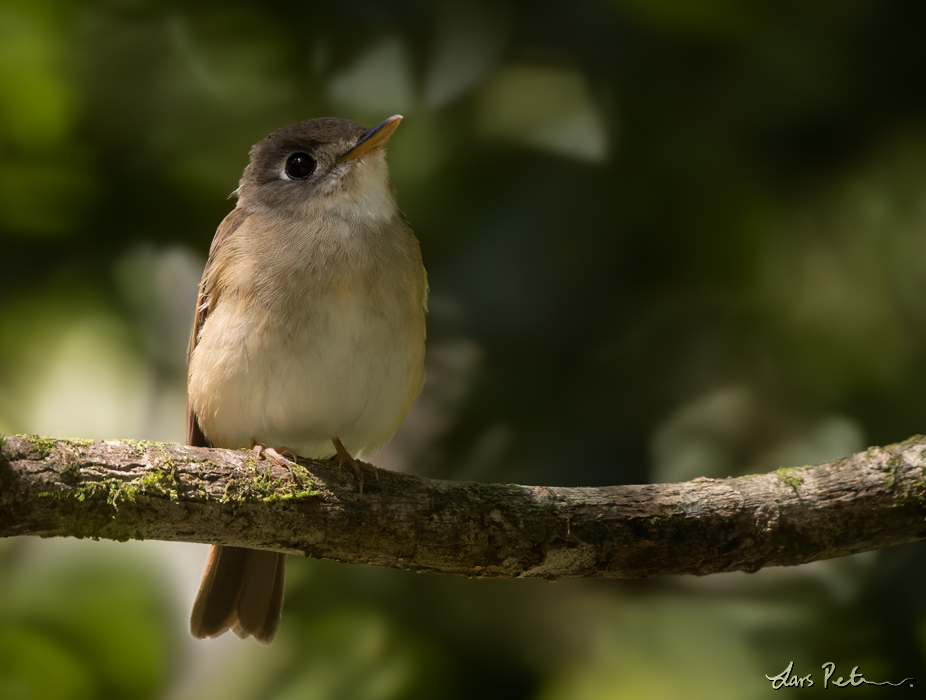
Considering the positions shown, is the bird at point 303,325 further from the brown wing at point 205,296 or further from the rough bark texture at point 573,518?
the rough bark texture at point 573,518

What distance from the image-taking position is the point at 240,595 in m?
3.59

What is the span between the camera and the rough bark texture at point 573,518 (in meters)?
2.67

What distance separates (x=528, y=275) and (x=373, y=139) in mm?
1139

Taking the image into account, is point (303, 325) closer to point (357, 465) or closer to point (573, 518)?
point (357, 465)

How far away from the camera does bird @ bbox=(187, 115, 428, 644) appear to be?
3309 mm

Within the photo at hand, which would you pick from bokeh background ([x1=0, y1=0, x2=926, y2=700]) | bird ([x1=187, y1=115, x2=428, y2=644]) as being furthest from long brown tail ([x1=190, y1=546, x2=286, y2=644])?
bokeh background ([x1=0, y1=0, x2=926, y2=700])

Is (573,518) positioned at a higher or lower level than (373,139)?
lower

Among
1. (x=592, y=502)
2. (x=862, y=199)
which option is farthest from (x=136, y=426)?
(x=862, y=199)

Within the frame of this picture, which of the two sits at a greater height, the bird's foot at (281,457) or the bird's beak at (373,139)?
the bird's beak at (373,139)

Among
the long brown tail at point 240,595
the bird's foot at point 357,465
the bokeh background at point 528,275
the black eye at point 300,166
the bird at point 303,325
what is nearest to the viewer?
the bird's foot at point 357,465

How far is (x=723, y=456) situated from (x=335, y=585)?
2109 mm

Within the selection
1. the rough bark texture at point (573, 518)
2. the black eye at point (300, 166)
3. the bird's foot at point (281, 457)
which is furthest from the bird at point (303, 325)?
the rough bark texture at point (573, 518)

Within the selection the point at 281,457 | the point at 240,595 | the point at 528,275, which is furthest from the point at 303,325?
the point at 528,275

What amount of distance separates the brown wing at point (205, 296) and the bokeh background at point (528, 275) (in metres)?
0.29
